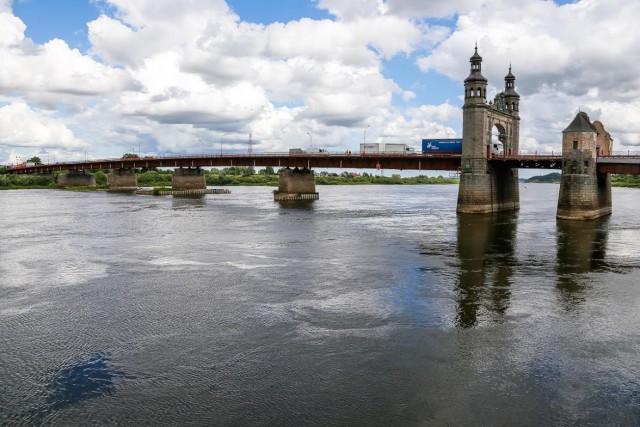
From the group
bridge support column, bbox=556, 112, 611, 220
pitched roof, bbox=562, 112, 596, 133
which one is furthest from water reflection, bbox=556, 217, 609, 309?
pitched roof, bbox=562, 112, 596, 133

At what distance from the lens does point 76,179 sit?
180500 millimetres

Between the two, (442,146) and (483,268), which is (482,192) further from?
(483,268)

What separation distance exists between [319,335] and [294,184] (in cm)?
9475

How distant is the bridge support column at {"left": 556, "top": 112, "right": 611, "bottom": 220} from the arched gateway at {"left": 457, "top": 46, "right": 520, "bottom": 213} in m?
11.2

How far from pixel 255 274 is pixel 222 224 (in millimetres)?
32643

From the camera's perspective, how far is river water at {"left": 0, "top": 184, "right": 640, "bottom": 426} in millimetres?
15961

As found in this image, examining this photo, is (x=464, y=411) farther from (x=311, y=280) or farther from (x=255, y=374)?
(x=311, y=280)

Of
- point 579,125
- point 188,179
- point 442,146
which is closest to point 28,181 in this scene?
point 188,179

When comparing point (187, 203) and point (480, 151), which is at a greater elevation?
point (480, 151)

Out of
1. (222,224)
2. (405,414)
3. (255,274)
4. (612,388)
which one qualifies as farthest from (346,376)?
(222,224)

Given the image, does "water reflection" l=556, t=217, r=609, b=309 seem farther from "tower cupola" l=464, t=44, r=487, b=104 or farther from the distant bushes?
the distant bushes

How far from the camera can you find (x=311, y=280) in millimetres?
33188

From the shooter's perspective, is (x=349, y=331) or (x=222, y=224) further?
(x=222, y=224)

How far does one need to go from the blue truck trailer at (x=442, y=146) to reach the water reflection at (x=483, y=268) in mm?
20042
